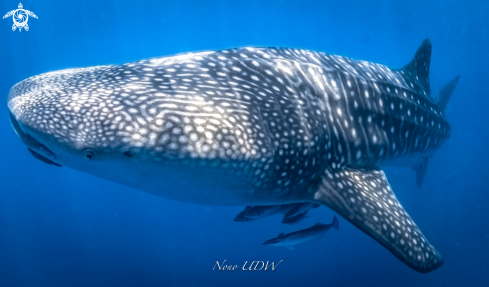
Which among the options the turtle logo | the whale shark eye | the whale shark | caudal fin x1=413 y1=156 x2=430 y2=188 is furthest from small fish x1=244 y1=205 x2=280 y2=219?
the turtle logo

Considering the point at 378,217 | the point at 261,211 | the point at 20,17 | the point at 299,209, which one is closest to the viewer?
the point at 378,217

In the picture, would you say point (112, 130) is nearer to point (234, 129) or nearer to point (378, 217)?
point (234, 129)

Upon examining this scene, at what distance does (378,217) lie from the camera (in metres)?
3.22

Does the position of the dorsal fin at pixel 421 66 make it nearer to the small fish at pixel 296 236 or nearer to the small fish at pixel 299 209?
the small fish at pixel 296 236

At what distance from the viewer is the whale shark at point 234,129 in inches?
90.2

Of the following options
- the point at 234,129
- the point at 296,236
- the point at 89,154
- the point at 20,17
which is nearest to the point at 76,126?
the point at 89,154

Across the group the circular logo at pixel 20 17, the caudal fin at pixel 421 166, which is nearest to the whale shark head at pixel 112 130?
the caudal fin at pixel 421 166

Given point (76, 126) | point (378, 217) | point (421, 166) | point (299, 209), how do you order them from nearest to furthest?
point (76, 126), point (378, 217), point (299, 209), point (421, 166)

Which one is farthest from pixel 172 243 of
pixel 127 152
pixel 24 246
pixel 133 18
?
pixel 133 18

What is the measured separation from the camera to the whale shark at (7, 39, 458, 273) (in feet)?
7.52

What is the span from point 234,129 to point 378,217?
1.66 m

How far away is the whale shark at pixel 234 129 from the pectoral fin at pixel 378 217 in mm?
12

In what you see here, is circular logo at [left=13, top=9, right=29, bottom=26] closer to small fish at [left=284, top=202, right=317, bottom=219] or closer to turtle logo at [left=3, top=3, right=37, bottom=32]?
turtle logo at [left=3, top=3, right=37, bottom=32]

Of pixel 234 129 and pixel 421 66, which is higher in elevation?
pixel 234 129
